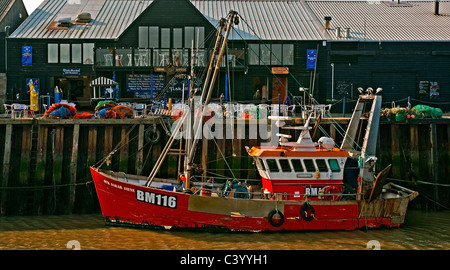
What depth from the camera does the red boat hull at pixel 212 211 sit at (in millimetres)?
18688

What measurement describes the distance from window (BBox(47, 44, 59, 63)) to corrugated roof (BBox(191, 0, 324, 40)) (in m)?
9.66

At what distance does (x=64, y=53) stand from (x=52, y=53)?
2.35ft

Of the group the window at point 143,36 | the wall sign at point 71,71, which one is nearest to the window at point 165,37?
the window at point 143,36

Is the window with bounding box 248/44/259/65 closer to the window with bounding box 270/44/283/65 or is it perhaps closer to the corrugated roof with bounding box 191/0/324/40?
the corrugated roof with bounding box 191/0/324/40

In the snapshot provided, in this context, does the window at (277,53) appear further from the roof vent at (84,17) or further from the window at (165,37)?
the roof vent at (84,17)

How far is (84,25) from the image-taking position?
34656mm

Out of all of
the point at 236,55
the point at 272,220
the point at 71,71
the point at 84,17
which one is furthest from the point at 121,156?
the point at 84,17

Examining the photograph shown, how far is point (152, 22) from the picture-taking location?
3347 centimetres

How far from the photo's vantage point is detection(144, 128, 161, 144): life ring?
2269 cm

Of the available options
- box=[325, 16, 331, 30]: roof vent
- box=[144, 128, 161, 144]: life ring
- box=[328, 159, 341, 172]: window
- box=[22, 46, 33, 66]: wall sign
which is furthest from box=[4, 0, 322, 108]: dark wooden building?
box=[328, 159, 341, 172]: window

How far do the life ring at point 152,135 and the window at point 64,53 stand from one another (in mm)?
13011

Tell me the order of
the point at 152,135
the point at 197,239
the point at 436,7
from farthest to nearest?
the point at 436,7
the point at 152,135
the point at 197,239

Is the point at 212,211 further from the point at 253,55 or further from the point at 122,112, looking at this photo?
the point at 253,55

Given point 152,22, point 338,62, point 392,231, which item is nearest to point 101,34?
point 152,22
